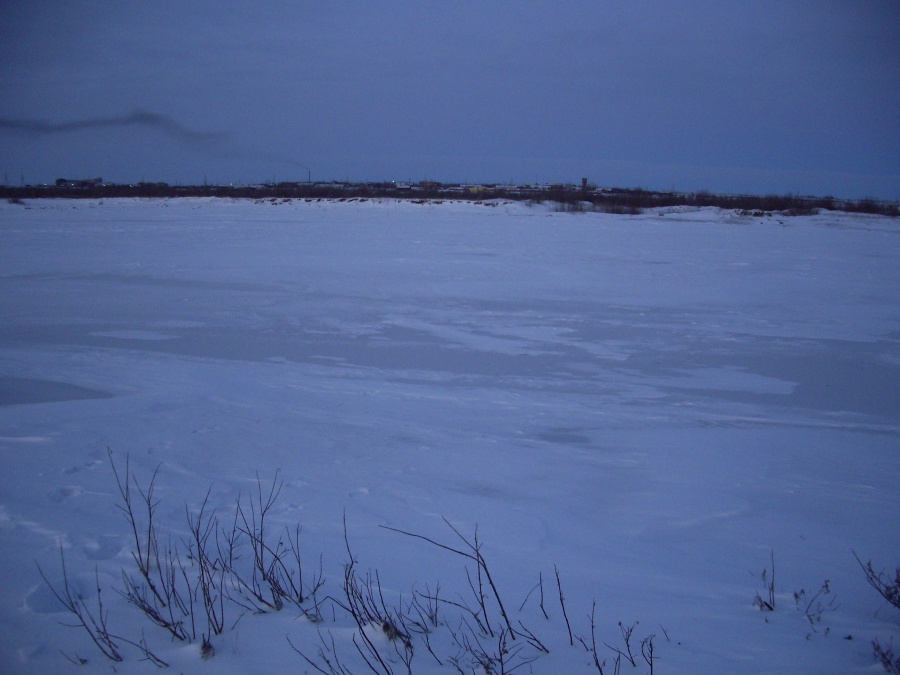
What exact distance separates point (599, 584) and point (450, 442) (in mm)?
1887

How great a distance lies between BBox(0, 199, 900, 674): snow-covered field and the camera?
2701mm

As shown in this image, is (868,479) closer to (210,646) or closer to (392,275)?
(210,646)

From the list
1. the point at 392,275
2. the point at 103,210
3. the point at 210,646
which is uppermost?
the point at 103,210

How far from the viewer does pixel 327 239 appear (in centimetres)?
1827

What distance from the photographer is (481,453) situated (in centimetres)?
455

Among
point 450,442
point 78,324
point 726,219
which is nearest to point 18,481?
point 450,442

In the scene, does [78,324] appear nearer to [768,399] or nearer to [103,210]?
[768,399]

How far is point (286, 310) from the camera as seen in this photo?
30.2ft

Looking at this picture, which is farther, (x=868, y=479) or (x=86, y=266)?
(x=86, y=266)

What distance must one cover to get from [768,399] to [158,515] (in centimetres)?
520

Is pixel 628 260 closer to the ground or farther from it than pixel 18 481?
farther from it

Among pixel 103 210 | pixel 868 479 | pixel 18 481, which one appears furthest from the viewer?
pixel 103 210

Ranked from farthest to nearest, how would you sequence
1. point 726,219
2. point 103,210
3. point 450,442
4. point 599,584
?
point 103,210 < point 726,219 < point 450,442 < point 599,584

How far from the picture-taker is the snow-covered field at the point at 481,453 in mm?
2701
